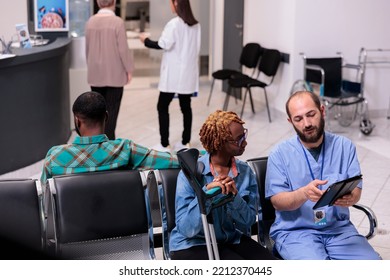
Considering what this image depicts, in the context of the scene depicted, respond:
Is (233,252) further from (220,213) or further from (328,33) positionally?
(328,33)

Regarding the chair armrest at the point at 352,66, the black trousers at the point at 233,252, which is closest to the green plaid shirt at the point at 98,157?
the black trousers at the point at 233,252

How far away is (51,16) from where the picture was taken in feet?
23.4

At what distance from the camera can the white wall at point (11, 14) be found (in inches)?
294

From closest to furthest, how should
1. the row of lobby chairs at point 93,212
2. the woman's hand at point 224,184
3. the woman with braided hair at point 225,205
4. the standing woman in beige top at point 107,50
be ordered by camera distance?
the woman's hand at point 224,184, the woman with braided hair at point 225,205, the row of lobby chairs at point 93,212, the standing woman in beige top at point 107,50

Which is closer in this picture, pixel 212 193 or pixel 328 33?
pixel 212 193

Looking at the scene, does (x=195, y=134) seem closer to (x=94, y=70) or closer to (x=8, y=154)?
(x=94, y=70)

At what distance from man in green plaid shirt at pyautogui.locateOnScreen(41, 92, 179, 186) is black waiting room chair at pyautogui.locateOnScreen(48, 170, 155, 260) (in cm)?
12

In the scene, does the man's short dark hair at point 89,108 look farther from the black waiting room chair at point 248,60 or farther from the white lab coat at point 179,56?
the black waiting room chair at point 248,60

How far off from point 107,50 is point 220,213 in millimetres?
3718

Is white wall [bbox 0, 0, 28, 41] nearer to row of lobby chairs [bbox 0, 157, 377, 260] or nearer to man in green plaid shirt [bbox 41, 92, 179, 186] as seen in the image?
man in green plaid shirt [bbox 41, 92, 179, 186]

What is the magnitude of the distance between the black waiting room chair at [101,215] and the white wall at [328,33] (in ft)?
17.5

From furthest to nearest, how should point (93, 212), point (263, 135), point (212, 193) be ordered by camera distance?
1. point (263, 135)
2. point (93, 212)
3. point (212, 193)

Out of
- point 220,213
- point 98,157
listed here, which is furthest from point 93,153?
point 220,213

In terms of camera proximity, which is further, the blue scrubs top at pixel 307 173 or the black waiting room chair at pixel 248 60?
the black waiting room chair at pixel 248 60
